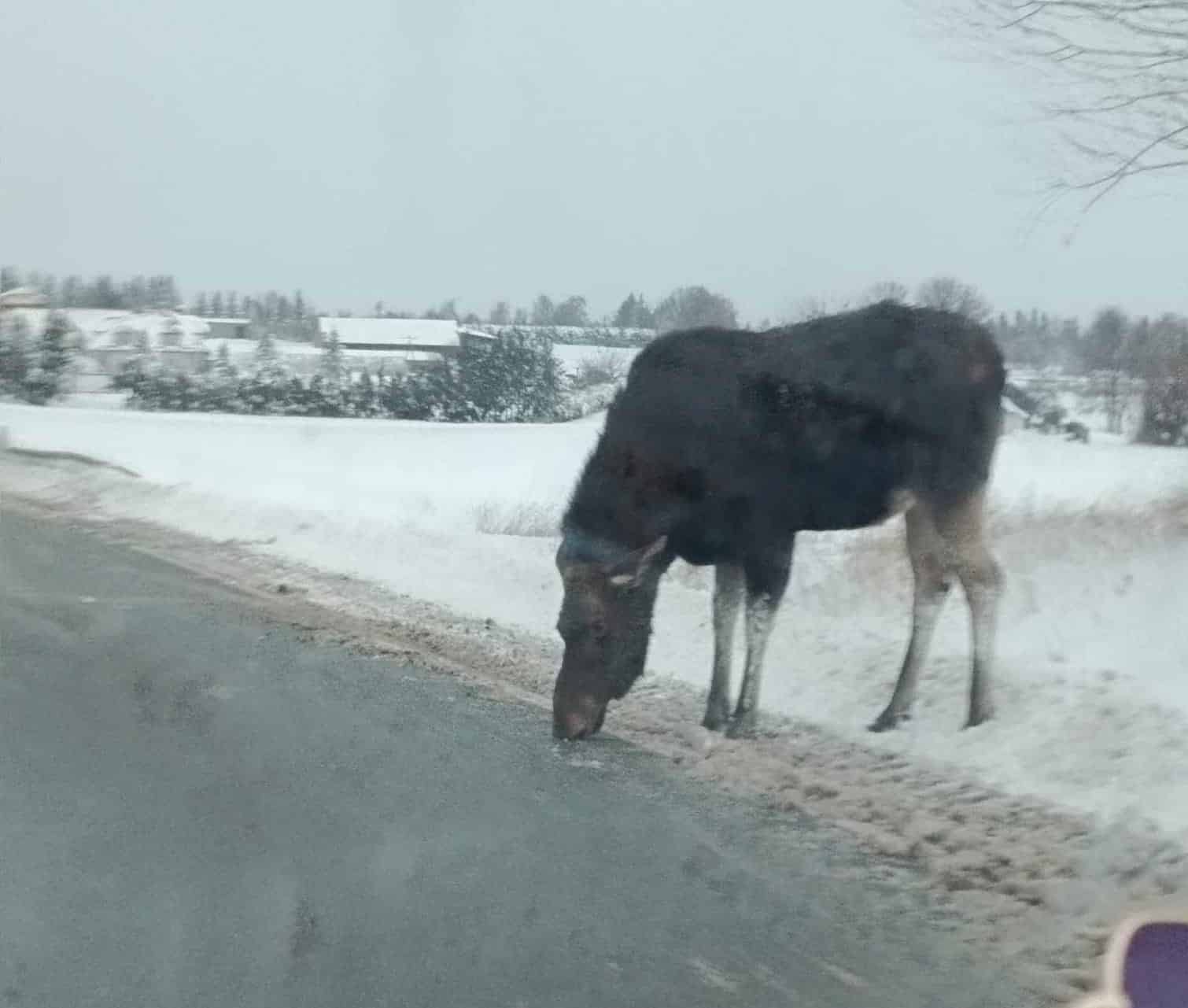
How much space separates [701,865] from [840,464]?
2878 mm

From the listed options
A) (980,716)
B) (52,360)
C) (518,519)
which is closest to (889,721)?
(980,716)

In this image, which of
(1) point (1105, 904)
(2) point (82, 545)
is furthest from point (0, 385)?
(1) point (1105, 904)

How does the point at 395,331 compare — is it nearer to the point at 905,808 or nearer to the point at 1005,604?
the point at 1005,604

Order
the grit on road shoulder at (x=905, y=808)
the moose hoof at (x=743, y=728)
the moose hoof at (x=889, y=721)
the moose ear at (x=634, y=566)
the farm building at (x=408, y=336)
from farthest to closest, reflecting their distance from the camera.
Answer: the farm building at (x=408, y=336) < the moose hoof at (x=743, y=728) < the moose hoof at (x=889, y=721) < the moose ear at (x=634, y=566) < the grit on road shoulder at (x=905, y=808)

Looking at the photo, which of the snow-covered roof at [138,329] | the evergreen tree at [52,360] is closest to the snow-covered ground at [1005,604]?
the snow-covered roof at [138,329]

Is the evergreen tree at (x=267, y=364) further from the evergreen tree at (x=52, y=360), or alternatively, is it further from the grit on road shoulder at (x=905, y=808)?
the evergreen tree at (x=52, y=360)

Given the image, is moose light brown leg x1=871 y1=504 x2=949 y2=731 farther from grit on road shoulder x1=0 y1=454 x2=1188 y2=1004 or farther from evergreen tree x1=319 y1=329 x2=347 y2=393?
evergreen tree x1=319 y1=329 x2=347 y2=393

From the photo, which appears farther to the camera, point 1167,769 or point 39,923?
point 1167,769

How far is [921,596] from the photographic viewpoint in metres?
8.78

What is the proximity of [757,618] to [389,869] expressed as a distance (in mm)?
3135

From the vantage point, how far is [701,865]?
634cm

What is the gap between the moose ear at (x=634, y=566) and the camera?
821 cm

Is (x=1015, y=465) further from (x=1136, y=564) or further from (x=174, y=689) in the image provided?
(x=174, y=689)

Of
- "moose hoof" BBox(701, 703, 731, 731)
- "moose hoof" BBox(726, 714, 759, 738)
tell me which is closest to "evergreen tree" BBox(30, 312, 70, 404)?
"moose hoof" BBox(701, 703, 731, 731)
